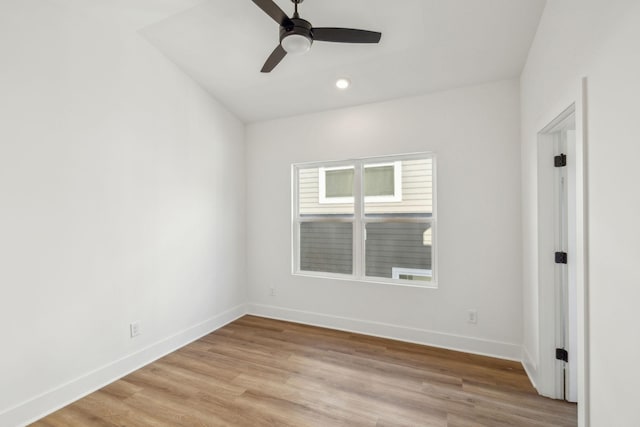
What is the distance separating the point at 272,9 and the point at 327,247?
263cm

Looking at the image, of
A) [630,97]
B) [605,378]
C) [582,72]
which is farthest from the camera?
[582,72]

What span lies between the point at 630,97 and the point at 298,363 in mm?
2856

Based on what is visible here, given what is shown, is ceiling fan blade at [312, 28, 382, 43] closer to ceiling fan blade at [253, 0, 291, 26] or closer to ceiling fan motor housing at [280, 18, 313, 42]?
ceiling fan motor housing at [280, 18, 313, 42]

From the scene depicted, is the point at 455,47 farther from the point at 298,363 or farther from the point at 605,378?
the point at 298,363

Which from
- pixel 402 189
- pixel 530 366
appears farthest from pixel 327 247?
pixel 530 366

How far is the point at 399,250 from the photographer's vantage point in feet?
11.0

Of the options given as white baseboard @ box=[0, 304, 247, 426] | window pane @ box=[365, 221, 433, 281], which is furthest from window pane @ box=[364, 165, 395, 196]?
white baseboard @ box=[0, 304, 247, 426]

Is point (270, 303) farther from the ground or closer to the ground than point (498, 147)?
closer to the ground

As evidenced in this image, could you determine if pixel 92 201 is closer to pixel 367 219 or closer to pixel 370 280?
pixel 367 219

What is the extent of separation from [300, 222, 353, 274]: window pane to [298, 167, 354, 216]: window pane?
0.17 meters

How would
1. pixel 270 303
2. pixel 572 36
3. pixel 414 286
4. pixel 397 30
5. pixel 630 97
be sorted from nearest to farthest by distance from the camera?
pixel 630 97
pixel 572 36
pixel 397 30
pixel 414 286
pixel 270 303

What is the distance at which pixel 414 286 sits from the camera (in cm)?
319

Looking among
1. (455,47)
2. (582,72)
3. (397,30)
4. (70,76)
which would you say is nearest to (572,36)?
(582,72)

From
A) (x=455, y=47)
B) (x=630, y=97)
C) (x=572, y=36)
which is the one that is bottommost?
(x=630, y=97)
